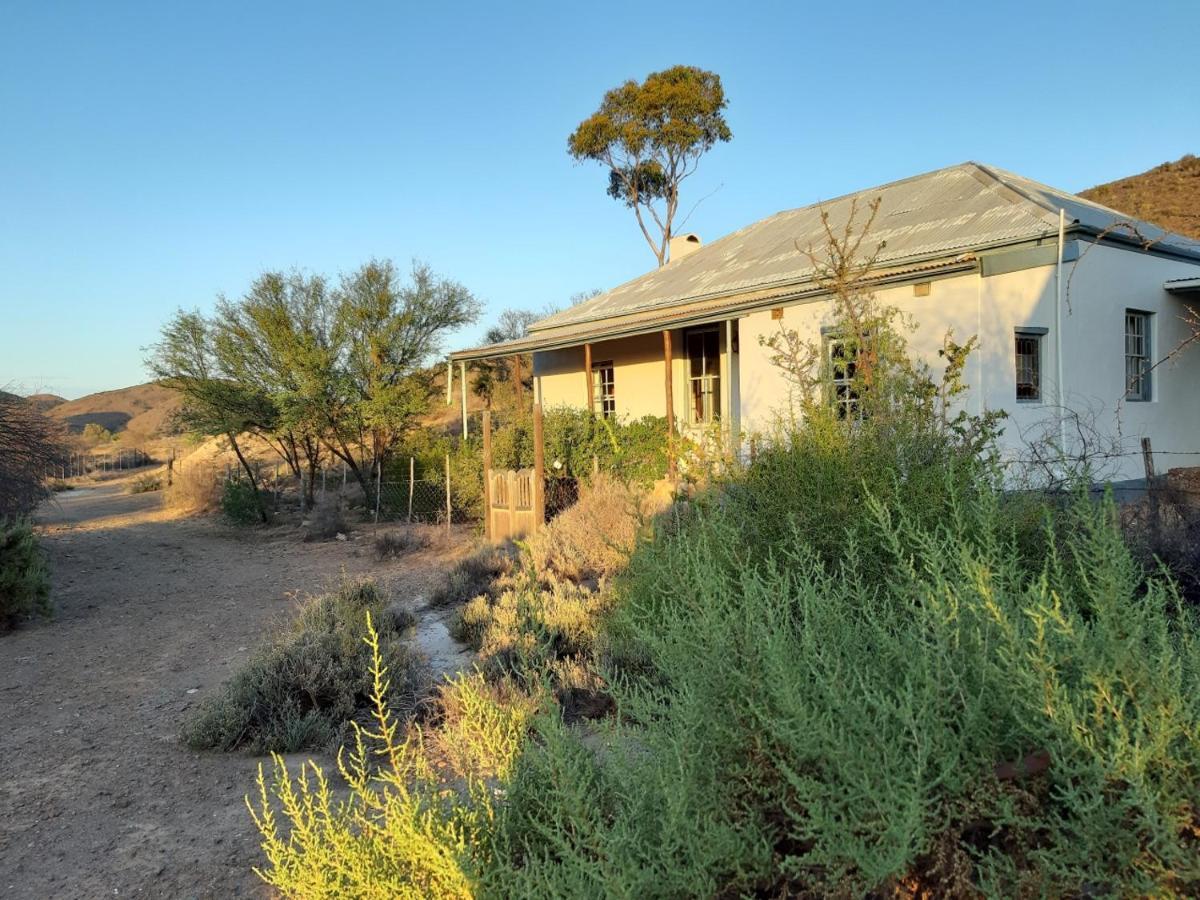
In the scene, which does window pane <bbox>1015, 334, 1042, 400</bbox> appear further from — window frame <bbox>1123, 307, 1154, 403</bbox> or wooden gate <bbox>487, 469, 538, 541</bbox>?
wooden gate <bbox>487, 469, 538, 541</bbox>

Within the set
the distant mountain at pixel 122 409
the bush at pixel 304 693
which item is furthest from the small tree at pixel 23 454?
the distant mountain at pixel 122 409

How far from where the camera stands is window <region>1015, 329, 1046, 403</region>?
1039 centimetres

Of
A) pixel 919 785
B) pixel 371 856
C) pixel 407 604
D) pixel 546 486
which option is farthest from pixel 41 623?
pixel 919 785

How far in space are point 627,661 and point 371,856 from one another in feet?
9.92

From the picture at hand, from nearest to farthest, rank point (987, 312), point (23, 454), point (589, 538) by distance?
point (589, 538)
point (987, 312)
point (23, 454)

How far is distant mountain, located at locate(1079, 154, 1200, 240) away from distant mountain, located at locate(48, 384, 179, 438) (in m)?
48.1

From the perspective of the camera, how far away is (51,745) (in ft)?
16.6

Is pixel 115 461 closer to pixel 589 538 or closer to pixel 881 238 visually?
pixel 589 538

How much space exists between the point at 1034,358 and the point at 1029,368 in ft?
0.46

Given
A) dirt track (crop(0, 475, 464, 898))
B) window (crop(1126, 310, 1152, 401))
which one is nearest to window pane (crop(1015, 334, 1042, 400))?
window (crop(1126, 310, 1152, 401))

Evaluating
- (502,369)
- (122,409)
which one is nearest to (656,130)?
(502,369)

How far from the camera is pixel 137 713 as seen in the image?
18.6 ft

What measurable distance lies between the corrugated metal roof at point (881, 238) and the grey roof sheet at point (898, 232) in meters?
0.02

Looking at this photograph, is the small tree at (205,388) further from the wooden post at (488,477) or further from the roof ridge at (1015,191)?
the roof ridge at (1015,191)
